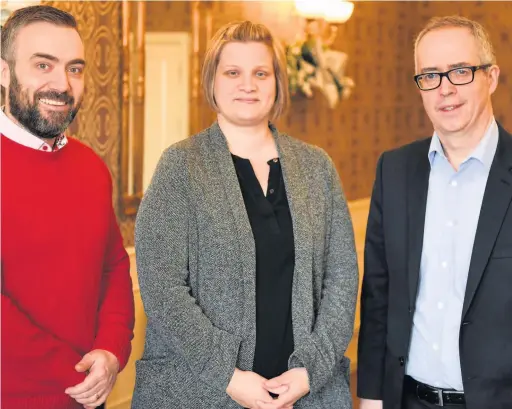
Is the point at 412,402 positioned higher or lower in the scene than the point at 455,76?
lower

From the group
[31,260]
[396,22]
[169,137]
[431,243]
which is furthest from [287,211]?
[396,22]

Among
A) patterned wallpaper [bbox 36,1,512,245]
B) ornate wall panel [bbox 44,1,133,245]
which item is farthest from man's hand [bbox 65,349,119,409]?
patterned wallpaper [bbox 36,1,512,245]

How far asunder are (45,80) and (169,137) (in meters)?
2.36

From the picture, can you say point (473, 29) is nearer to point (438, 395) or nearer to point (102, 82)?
point (438, 395)

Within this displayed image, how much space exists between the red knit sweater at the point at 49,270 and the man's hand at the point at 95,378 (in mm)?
22

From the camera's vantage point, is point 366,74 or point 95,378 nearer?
point 95,378

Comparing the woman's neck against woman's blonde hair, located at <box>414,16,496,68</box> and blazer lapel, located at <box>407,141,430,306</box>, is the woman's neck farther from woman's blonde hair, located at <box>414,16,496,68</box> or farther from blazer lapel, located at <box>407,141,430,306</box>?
woman's blonde hair, located at <box>414,16,496,68</box>

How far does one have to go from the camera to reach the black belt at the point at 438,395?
2.29 m

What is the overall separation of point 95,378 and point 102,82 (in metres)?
1.96

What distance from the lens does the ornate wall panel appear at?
3557 millimetres

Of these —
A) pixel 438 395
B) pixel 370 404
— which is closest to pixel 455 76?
pixel 438 395

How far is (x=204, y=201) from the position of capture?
233 cm

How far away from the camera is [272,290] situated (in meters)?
2.33

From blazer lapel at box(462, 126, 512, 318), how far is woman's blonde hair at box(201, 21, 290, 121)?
671mm
